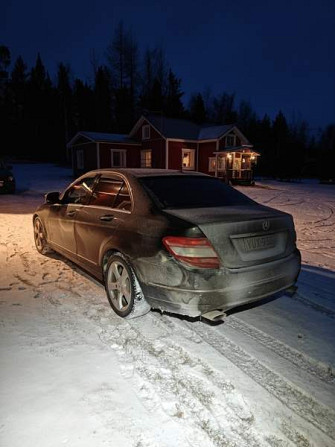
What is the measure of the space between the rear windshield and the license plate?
26.2 inches

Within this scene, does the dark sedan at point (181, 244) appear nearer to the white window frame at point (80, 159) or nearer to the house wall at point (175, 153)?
the house wall at point (175, 153)

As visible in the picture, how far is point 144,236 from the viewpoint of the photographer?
3.20 metres

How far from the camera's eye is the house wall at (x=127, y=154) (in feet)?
94.9

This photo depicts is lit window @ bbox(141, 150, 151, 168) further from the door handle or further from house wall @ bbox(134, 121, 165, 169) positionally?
the door handle

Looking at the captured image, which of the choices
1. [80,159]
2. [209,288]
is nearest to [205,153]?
[80,159]

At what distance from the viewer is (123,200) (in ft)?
12.5

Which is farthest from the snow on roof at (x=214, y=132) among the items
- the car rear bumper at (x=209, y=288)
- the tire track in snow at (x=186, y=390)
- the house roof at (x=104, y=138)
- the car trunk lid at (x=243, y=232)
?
the tire track in snow at (x=186, y=390)

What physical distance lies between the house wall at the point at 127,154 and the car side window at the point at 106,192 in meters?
25.4

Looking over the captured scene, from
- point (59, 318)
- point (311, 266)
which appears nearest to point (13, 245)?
point (59, 318)

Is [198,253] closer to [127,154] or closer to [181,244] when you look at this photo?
[181,244]

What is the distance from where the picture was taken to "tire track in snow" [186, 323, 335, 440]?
2.28 meters

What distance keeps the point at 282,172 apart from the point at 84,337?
42.8 metres

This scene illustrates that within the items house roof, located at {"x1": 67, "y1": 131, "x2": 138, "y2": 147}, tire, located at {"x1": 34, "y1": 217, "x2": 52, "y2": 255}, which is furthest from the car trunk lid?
house roof, located at {"x1": 67, "y1": 131, "x2": 138, "y2": 147}

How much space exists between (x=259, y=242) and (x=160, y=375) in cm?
154
